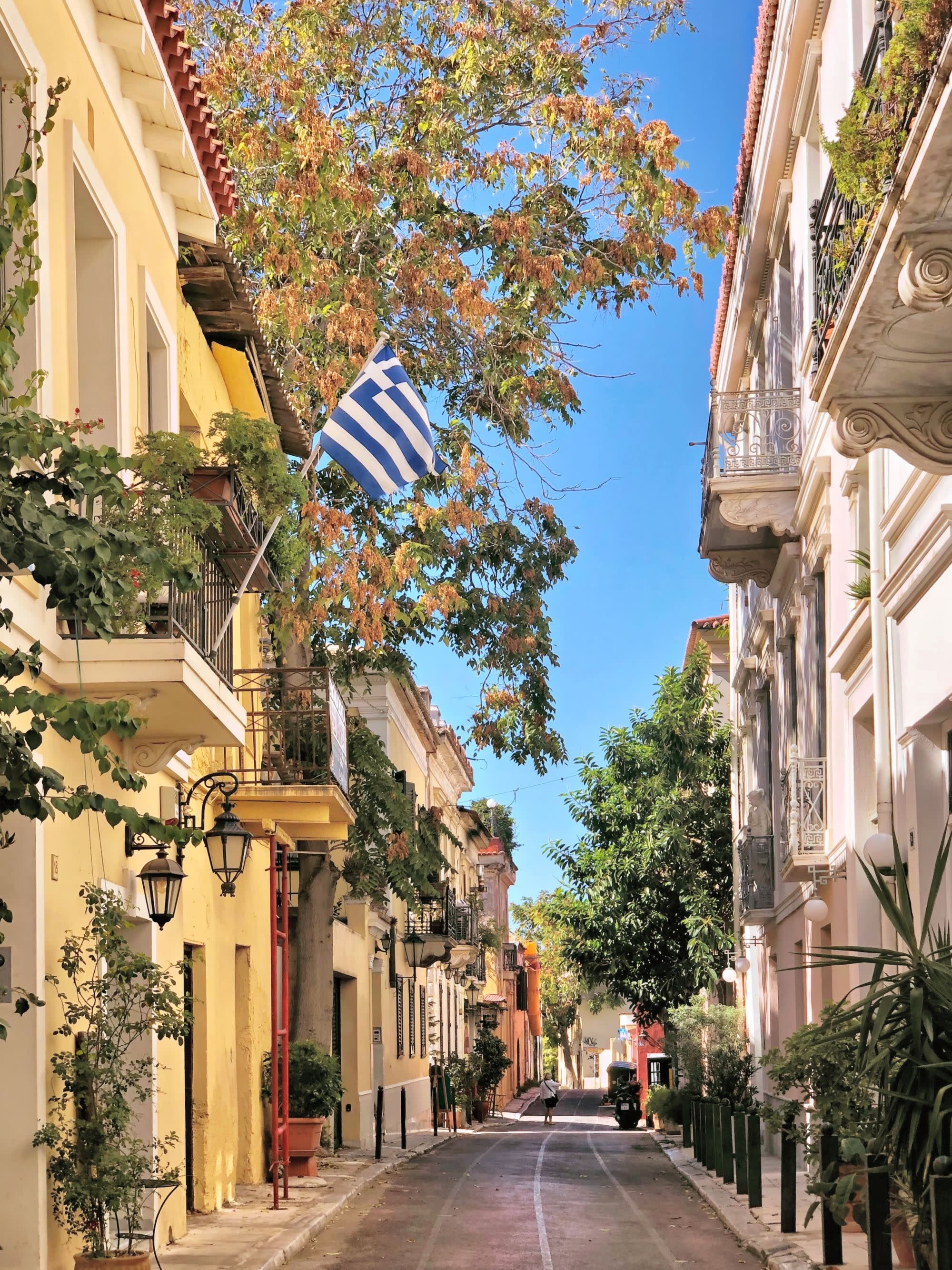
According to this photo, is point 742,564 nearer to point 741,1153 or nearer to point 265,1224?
point 741,1153

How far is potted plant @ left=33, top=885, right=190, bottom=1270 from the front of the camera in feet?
30.4

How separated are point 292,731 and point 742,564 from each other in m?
Result: 7.23

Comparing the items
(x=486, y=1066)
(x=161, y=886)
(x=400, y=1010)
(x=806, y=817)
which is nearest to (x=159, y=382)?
(x=161, y=886)

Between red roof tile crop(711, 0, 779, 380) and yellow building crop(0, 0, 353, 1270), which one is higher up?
red roof tile crop(711, 0, 779, 380)

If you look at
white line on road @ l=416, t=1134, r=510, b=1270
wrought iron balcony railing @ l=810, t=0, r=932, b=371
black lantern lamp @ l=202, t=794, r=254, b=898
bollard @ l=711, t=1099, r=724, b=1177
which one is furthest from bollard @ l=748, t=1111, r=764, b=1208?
wrought iron balcony railing @ l=810, t=0, r=932, b=371

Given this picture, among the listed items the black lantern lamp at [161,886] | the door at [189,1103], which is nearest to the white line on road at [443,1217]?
the door at [189,1103]

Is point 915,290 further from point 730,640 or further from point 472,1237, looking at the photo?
point 730,640

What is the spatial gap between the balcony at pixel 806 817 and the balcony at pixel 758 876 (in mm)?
5104

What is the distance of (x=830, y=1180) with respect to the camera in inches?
381

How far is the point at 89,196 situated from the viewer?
428 inches

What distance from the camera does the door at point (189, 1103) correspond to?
1462cm

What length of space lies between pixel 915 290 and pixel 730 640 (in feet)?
85.9

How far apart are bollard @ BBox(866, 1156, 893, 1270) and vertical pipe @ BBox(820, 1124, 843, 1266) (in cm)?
151

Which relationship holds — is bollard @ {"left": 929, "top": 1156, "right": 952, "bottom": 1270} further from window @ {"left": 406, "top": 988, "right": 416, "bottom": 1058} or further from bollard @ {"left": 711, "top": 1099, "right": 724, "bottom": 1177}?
window @ {"left": 406, "top": 988, "right": 416, "bottom": 1058}
